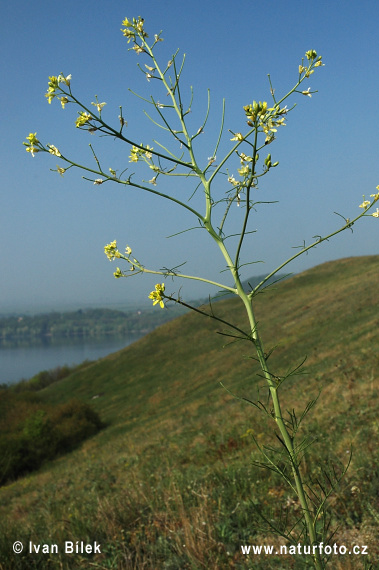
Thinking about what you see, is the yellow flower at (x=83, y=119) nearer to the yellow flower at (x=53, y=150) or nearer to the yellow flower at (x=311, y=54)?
the yellow flower at (x=53, y=150)

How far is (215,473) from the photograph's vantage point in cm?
598

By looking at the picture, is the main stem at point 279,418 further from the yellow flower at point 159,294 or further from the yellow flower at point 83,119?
the yellow flower at point 83,119

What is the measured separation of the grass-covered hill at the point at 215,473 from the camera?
3539 millimetres

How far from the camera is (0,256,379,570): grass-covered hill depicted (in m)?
3.54

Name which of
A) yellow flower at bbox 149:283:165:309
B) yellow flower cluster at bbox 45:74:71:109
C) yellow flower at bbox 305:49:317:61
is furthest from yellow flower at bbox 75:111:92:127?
yellow flower at bbox 305:49:317:61

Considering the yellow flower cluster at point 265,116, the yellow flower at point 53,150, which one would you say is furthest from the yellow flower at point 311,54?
the yellow flower at point 53,150

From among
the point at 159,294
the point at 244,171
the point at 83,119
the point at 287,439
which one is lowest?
the point at 287,439

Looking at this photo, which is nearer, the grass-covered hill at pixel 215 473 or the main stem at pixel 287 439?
the main stem at pixel 287 439

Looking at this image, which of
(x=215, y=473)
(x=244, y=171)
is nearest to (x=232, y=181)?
(x=244, y=171)

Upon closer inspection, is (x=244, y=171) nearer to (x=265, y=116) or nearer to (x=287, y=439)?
(x=265, y=116)

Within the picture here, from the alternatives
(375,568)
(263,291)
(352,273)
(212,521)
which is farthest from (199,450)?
(352,273)

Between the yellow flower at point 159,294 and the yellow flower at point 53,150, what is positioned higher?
the yellow flower at point 53,150

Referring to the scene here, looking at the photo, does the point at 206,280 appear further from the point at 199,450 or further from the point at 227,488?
the point at 199,450

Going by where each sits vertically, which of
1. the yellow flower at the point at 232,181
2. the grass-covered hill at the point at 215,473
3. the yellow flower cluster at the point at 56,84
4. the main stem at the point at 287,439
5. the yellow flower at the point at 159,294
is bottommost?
the grass-covered hill at the point at 215,473
